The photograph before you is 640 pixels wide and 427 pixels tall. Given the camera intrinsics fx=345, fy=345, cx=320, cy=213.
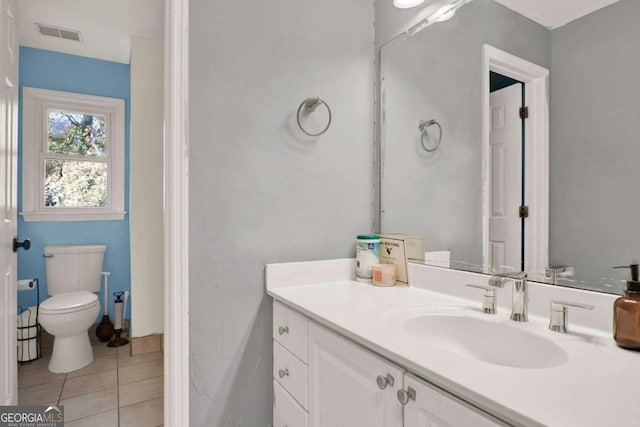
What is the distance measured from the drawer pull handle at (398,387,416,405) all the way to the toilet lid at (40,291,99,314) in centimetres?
246

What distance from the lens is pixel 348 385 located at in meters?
0.89

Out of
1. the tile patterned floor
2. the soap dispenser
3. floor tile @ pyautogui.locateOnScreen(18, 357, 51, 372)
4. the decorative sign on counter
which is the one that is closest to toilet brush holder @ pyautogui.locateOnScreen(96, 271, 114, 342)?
the tile patterned floor

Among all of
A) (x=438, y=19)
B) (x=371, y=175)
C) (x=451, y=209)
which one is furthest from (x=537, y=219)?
(x=438, y=19)

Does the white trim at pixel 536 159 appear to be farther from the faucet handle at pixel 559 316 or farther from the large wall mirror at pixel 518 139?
the faucet handle at pixel 559 316

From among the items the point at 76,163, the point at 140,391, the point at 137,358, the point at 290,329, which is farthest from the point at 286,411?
the point at 76,163

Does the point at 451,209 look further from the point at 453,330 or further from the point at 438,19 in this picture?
the point at 438,19

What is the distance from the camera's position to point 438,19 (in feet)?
4.48

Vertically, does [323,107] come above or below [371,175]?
above

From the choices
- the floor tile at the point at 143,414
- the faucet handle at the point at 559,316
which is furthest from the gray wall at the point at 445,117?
the floor tile at the point at 143,414

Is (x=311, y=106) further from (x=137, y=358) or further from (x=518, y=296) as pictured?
(x=137, y=358)

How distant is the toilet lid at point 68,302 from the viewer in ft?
7.55

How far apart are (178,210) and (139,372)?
1.72 meters

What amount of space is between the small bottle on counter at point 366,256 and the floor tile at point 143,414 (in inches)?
52.4

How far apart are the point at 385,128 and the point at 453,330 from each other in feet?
3.06
